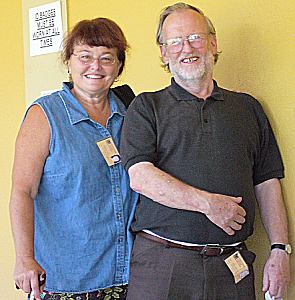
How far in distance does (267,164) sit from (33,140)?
743 mm

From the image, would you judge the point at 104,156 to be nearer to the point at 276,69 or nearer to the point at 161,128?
the point at 161,128

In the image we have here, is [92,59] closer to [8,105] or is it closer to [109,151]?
[109,151]

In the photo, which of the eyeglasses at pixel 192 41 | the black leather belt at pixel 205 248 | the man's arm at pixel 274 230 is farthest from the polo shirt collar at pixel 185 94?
the black leather belt at pixel 205 248

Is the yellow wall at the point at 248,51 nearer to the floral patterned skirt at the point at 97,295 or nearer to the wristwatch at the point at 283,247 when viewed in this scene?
the wristwatch at the point at 283,247

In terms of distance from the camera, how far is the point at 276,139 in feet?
7.03

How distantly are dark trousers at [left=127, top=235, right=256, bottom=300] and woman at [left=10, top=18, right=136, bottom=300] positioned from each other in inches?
6.1

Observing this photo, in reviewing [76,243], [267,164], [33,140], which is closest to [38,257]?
[76,243]

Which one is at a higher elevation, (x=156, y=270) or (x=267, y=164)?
(x=267, y=164)

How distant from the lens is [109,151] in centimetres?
206

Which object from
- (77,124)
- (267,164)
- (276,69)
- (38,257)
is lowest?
(38,257)

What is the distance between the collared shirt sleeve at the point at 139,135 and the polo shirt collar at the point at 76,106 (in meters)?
0.14

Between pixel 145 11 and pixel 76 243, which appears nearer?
pixel 76 243

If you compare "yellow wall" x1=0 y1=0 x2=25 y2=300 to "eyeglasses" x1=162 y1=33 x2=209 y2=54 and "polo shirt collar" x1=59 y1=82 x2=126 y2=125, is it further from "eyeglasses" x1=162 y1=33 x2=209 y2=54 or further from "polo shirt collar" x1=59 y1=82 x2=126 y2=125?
"eyeglasses" x1=162 y1=33 x2=209 y2=54

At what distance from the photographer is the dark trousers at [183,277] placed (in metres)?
1.88
